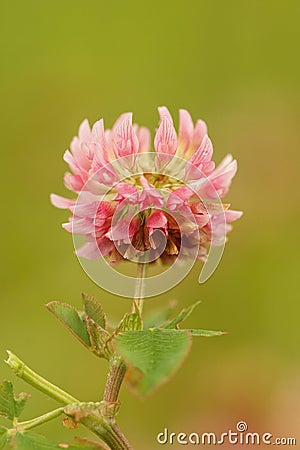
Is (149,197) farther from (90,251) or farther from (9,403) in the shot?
(9,403)

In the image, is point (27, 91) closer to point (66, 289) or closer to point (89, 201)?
point (66, 289)

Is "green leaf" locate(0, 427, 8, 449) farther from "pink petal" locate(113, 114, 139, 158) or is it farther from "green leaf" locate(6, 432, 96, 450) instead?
"pink petal" locate(113, 114, 139, 158)

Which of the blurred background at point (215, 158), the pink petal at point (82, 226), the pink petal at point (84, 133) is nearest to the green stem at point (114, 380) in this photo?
the pink petal at point (82, 226)

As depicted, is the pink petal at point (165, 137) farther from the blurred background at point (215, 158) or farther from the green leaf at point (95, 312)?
the blurred background at point (215, 158)

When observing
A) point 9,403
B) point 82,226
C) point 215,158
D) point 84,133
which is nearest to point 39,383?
point 9,403

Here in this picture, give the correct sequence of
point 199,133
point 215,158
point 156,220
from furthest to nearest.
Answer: point 215,158 < point 199,133 < point 156,220

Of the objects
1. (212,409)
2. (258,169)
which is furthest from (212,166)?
(258,169)
